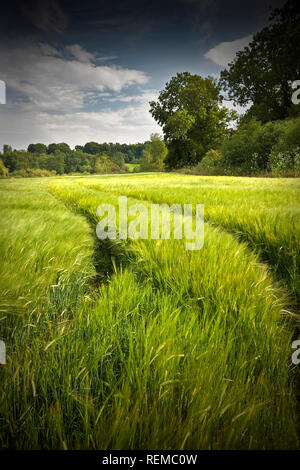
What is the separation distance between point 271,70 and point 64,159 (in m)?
61.6

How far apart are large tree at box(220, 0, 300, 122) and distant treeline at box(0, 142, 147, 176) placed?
28.6m

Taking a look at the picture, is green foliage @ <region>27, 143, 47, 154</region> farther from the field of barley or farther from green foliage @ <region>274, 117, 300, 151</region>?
the field of barley

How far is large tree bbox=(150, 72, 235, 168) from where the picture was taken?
3303 centimetres

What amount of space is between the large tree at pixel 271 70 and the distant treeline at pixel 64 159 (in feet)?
93.7

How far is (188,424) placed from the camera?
53cm

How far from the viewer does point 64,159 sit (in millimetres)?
68000

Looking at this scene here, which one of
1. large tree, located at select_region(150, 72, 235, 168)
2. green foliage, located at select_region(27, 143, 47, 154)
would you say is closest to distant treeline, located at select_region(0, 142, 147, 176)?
green foliage, located at select_region(27, 143, 47, 154)

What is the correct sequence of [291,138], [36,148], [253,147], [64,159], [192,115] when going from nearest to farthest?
[291,138] < [253,147] < [192,115] < [36,148] < [64,159]

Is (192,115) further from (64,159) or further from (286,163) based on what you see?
(64,159)

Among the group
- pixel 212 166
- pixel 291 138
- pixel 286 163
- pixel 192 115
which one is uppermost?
pixel 192 115

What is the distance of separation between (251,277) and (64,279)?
122 centimetres

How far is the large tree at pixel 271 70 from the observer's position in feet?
70.2

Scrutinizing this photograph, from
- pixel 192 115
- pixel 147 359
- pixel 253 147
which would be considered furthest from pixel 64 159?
pixel 147 359
